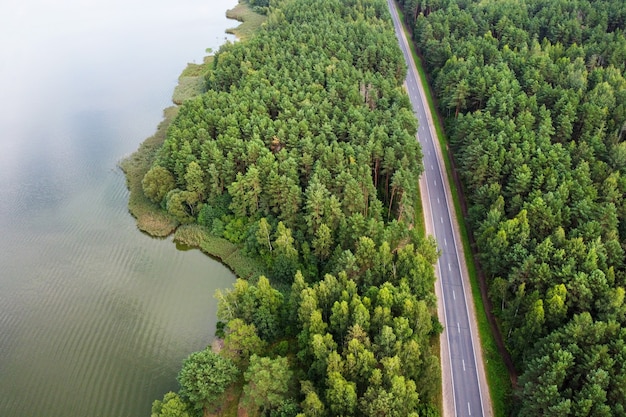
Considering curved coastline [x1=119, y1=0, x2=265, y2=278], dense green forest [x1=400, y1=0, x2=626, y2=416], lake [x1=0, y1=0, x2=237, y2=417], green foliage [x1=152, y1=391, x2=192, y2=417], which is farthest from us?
curved coastline [x1=119, y1=0, x2=265, y2=278]

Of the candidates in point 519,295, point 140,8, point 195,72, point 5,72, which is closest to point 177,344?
point 519,295

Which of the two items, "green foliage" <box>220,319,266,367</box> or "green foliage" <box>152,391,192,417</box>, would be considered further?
"green foliage" <box>220,319,266,367</box>

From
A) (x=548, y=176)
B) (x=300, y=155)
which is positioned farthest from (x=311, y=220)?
(x=548, y=176)

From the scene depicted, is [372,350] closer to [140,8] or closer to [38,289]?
[38,289]

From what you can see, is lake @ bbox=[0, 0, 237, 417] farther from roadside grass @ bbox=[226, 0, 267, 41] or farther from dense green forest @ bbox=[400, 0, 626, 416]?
dense green forest @ bbox=[400, 0, 626, 416]

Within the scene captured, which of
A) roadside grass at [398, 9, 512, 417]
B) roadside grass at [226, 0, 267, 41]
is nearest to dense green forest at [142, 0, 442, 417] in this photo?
roadside grass at [398, 9, 512, 417]

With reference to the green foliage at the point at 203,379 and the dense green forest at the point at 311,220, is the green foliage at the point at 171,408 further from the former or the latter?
the green foliage at the point at 203,379

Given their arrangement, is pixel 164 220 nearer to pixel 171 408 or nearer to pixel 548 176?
pixel 171 408
